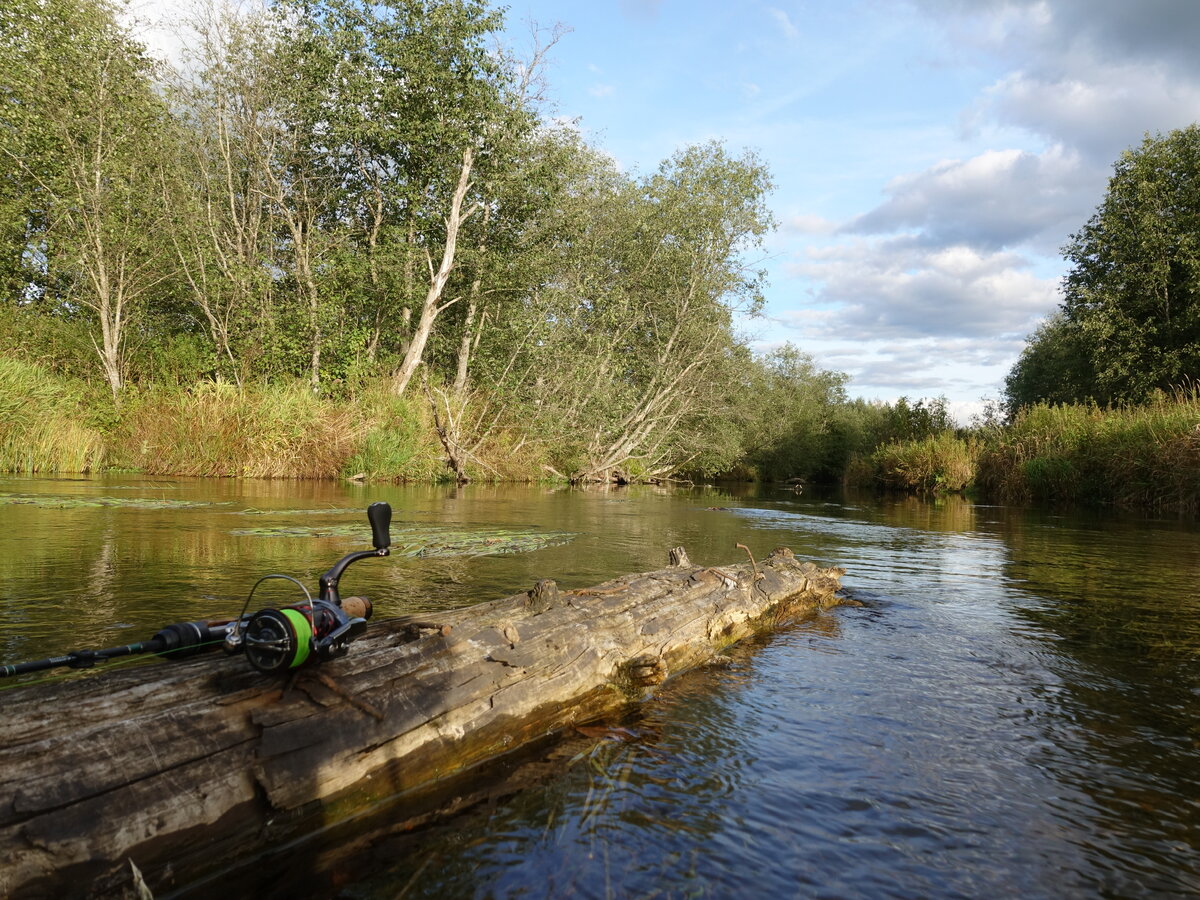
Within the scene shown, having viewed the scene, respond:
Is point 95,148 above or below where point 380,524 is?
above

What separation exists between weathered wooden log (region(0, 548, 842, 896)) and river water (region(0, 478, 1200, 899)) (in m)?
0.26

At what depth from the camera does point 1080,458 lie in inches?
917

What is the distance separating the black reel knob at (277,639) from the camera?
2.62 m

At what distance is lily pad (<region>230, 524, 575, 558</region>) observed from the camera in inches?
362

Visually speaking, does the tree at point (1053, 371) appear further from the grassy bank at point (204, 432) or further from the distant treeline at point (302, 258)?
the grassy bank at point (204, 432)

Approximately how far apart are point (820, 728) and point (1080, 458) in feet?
78.6

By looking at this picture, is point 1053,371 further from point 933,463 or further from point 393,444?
point 393,444

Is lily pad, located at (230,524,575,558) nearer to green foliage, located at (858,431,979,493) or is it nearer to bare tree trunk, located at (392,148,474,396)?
bare tree trunk, located at (392,148,474,396)

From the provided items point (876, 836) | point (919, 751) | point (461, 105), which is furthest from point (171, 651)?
point (461, 105)

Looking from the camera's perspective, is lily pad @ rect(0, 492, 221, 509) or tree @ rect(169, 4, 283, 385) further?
tree @ rect(169, 4, 283, 385)

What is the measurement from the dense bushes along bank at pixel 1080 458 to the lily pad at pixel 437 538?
17948 millimetres

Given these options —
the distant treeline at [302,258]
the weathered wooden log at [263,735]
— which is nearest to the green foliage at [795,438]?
the distant treeline at [302,258]

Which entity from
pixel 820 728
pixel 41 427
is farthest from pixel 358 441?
pixel 820 728

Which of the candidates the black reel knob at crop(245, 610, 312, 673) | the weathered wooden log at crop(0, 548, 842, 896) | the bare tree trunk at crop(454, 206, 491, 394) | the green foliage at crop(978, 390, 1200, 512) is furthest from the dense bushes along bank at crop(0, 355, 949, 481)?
the black reel knob at crop(245, 610, 312, 673)
